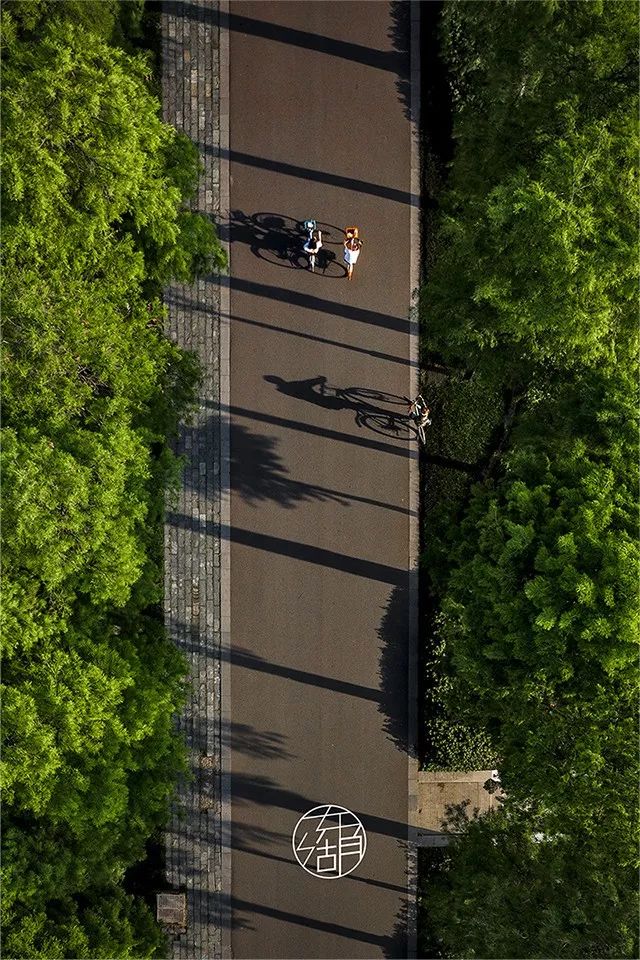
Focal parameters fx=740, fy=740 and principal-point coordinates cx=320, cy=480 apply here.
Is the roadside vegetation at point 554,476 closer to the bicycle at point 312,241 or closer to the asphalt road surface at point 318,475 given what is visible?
the asphalt road surface at point 318,475

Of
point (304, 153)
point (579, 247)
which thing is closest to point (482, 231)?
point (579, 247)

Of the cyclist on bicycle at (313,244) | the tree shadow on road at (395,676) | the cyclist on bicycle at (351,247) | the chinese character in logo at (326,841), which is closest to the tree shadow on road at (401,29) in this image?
the cyclist on bicycle at (351,247)

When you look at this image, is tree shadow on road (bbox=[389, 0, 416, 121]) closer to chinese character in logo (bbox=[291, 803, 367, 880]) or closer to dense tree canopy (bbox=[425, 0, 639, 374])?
dense tree canopy (bbox=[425, 0, 639, 374])

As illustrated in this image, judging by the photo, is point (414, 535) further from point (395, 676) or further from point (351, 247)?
point (351, 247)

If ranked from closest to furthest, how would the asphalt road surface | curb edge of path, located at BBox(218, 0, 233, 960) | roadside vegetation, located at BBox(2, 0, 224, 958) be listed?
roadside vegetation, located at BBox(2, 0, 224, 958), curb edge of path, located at BBox(218, 0, 233, 960), the asphalt road surface

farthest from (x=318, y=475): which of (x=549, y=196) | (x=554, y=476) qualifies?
(x=549, y=196)

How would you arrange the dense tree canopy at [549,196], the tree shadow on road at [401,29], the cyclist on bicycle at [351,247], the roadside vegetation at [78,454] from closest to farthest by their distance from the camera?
the roadside vegetation at [78,454] < the dense tree canopy at [549,196] < the cyclist on bicycle at [351,247] < the tree shadow on road at [401,29]

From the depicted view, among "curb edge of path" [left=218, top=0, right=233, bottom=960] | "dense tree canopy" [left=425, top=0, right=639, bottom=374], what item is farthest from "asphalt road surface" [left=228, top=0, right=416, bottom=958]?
"dense tree canopy" [left=425, top=0, right=639, bottom=374]
